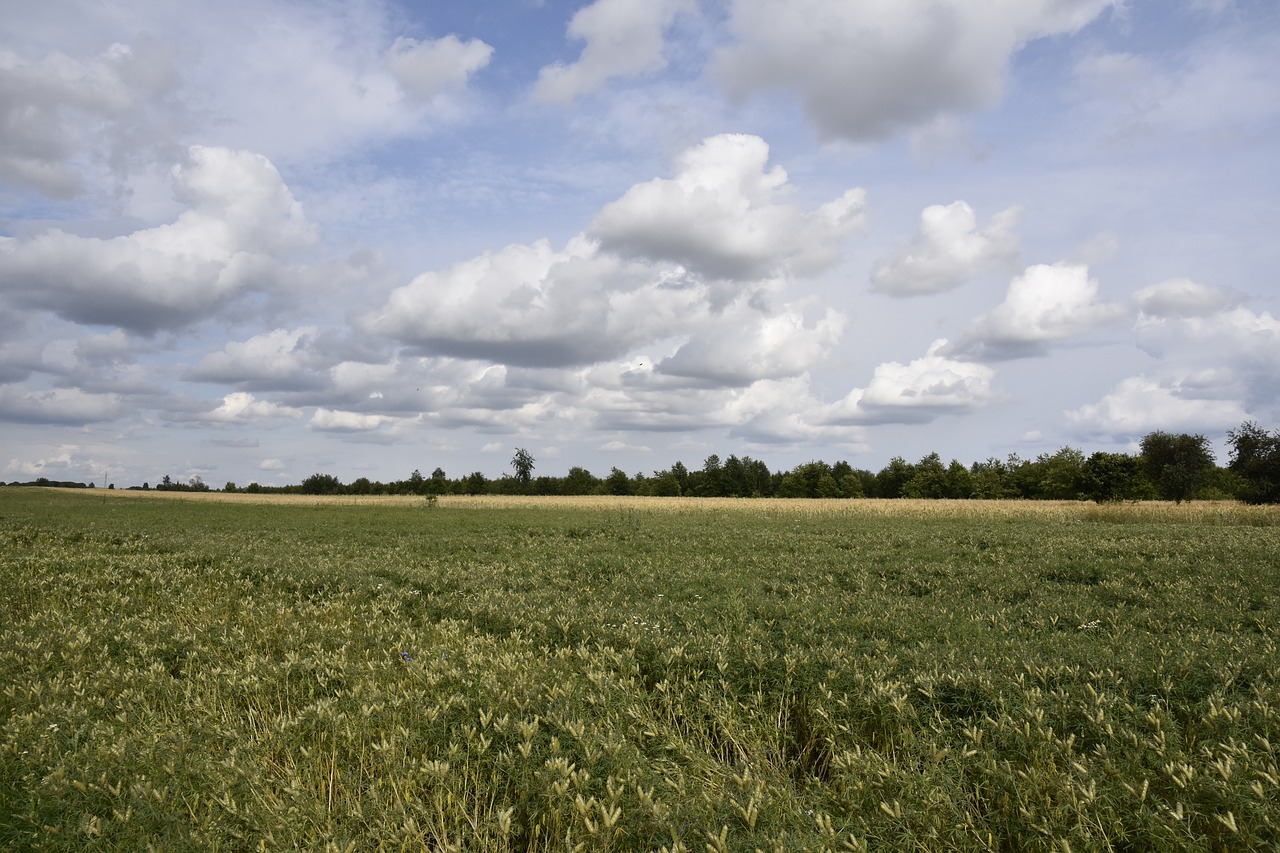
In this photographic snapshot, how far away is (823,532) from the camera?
25.7 meters

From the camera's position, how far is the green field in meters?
4.47

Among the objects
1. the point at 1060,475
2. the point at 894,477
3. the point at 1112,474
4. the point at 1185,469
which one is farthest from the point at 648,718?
the point at 894,477

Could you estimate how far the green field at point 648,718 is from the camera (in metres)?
4.47

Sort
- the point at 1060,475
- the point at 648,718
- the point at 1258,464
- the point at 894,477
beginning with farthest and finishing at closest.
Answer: the point at 894,477
the point at 1060,475
the point at 1258,464
the point at 648,718

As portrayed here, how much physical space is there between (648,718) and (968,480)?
395ft

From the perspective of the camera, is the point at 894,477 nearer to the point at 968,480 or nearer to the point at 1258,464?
the point at 968,480

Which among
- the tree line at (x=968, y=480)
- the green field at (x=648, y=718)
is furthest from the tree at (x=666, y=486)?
the green field at (x=648, y=718)

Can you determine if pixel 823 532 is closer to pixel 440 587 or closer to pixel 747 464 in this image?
pixel 440 587

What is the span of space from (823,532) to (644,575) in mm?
12739

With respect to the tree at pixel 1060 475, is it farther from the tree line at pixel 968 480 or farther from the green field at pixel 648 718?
the green field at pixel 648 718

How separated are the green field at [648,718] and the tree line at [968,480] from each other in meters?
63.8

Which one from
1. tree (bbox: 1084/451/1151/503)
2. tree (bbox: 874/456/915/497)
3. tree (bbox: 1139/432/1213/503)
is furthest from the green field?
tree (bbox: 874/456/915/497)

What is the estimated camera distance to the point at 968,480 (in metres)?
112

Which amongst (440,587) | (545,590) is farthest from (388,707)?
(440,587)
